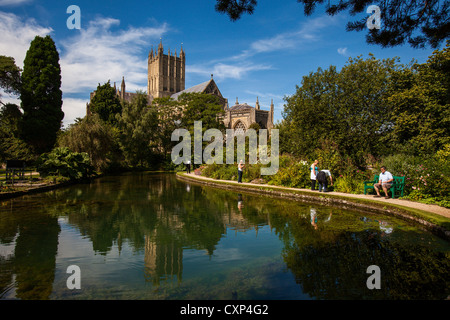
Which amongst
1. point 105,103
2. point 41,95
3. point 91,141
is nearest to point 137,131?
point 91,141

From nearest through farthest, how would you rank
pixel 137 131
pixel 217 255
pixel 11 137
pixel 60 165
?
pixel 217 255, pixel 60 165, pixel 11 137, pixel 137 131

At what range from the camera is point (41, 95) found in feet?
83.5

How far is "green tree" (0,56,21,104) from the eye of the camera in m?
19.9

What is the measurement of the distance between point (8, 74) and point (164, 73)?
55.0 metres

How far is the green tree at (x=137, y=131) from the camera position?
3256cm

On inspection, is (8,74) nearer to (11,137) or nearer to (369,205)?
A: (11,137)

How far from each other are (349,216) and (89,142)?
22.5m

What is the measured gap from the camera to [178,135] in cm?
3466

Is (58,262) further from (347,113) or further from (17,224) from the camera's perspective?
(347,113)

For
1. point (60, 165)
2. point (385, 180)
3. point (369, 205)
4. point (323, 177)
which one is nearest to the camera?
point (369, 205)

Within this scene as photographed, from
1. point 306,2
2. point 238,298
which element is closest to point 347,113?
point 306,2

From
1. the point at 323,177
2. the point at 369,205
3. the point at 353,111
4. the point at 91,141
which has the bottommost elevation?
the point at 369,205

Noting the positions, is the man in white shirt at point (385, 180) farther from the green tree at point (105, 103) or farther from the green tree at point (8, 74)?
the green tree at point (105, 103)

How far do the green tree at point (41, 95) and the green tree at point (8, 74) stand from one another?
3962 millimetres
